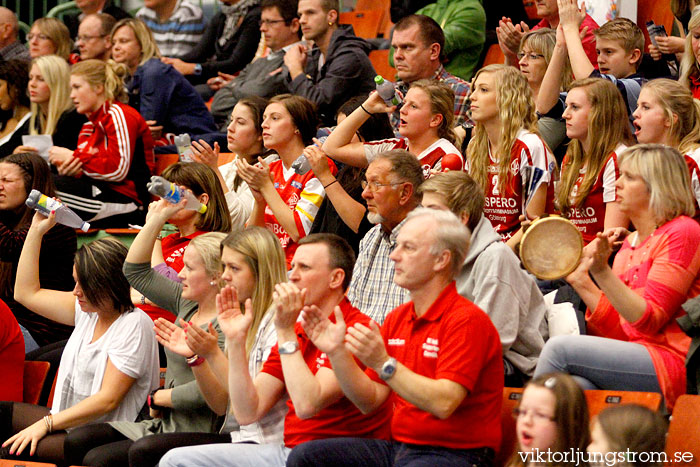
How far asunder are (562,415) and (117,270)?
2409 mm

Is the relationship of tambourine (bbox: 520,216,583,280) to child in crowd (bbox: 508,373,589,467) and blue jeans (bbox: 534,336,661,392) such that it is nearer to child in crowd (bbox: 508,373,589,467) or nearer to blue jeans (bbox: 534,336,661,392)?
blue jeans (bbox: 534,336,661,392)

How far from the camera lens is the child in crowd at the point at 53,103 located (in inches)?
300

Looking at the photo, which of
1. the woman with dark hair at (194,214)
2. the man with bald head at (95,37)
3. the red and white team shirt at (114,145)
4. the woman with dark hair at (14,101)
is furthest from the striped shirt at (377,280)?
the man with bald head at (95,37)

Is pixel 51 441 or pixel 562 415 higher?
pixel 562 415

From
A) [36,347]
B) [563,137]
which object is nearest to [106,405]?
[36,347]

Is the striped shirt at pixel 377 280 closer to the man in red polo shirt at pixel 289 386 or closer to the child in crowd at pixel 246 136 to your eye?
the man in red polo shirt at pixel 289 386

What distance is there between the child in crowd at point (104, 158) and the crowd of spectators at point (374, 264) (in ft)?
0.05

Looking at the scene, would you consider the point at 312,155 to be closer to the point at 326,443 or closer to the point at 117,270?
the point at 117,270

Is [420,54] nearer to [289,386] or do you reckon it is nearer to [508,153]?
[508,153]

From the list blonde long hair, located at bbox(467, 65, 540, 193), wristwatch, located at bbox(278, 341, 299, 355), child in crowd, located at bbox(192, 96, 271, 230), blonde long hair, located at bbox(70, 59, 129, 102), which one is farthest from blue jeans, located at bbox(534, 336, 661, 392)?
blonde long hair, located at bbox(70, 59, 129, 102)

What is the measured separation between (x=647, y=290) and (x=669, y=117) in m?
→ 1.17

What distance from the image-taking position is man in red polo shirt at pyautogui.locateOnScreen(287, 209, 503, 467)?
3322 mm

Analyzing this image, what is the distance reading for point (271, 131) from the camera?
5805 mm

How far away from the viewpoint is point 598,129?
16.0ft
